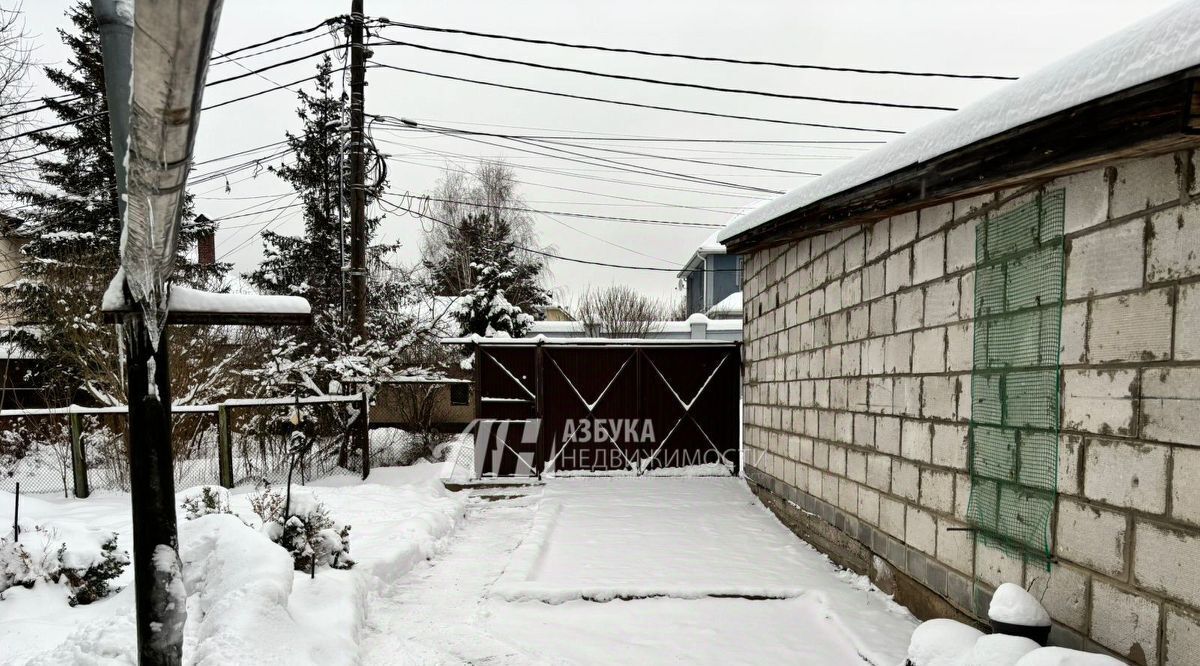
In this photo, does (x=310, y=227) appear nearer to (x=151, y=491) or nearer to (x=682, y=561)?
(x=682, y=561)

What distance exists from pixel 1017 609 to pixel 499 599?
333 cm

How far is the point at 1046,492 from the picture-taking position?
3.05m

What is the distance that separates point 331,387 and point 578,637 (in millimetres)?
7134

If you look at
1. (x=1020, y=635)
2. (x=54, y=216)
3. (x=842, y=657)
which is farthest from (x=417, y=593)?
(x=54, y=216)

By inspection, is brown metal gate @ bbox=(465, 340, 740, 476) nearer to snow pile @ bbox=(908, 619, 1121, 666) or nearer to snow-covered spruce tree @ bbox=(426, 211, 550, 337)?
snow pile @ bbox=(908, 619, 1121, 666)

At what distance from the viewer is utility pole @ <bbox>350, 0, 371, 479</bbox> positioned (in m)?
9.99

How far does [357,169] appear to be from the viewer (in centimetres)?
1021

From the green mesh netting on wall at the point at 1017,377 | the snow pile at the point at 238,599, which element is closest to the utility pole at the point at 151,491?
the snow pile at the point at 238,599

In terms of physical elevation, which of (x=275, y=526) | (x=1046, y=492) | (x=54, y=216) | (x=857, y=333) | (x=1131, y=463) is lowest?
(x=275, y=526)

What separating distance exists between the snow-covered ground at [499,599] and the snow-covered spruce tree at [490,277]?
12147mm

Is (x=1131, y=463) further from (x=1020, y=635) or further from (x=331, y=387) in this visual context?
(x=331, y=387)

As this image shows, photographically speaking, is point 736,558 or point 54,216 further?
point 54,216

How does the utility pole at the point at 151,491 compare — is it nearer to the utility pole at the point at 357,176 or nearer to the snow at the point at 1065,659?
the snow at the point at 1065,659

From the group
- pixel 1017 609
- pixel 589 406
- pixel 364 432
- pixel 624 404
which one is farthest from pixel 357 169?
pixel 1017 609
